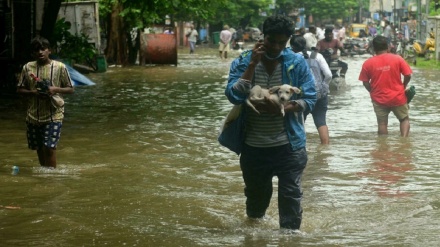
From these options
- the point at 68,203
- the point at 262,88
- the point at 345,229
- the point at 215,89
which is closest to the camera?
the point at 262,88

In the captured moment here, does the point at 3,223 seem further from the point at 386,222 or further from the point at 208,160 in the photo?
the point at 208,160

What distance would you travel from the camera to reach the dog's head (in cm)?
629

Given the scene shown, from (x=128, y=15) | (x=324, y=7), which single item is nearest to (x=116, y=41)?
(x=128, y=15)

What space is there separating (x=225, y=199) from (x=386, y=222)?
173cm

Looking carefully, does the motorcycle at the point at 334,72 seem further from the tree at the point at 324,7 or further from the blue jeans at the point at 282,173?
the tree at the point at 324,7

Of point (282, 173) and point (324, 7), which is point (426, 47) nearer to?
point (282, 173)

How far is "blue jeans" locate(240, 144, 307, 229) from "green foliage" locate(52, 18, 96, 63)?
1916cm

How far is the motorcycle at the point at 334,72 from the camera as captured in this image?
781 inches

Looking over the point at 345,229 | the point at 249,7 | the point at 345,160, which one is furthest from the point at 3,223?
the point at 249,7

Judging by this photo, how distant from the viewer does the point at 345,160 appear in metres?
11.0

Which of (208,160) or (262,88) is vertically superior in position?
(262,88)

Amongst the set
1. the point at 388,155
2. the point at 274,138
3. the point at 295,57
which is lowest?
the point at 388,155

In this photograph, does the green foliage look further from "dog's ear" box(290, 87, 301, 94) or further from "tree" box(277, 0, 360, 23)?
"tree" box(277, 0, 360, 23)

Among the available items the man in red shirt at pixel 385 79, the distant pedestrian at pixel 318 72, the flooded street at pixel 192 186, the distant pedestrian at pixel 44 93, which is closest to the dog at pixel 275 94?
the flooded street at pixel 192 186
